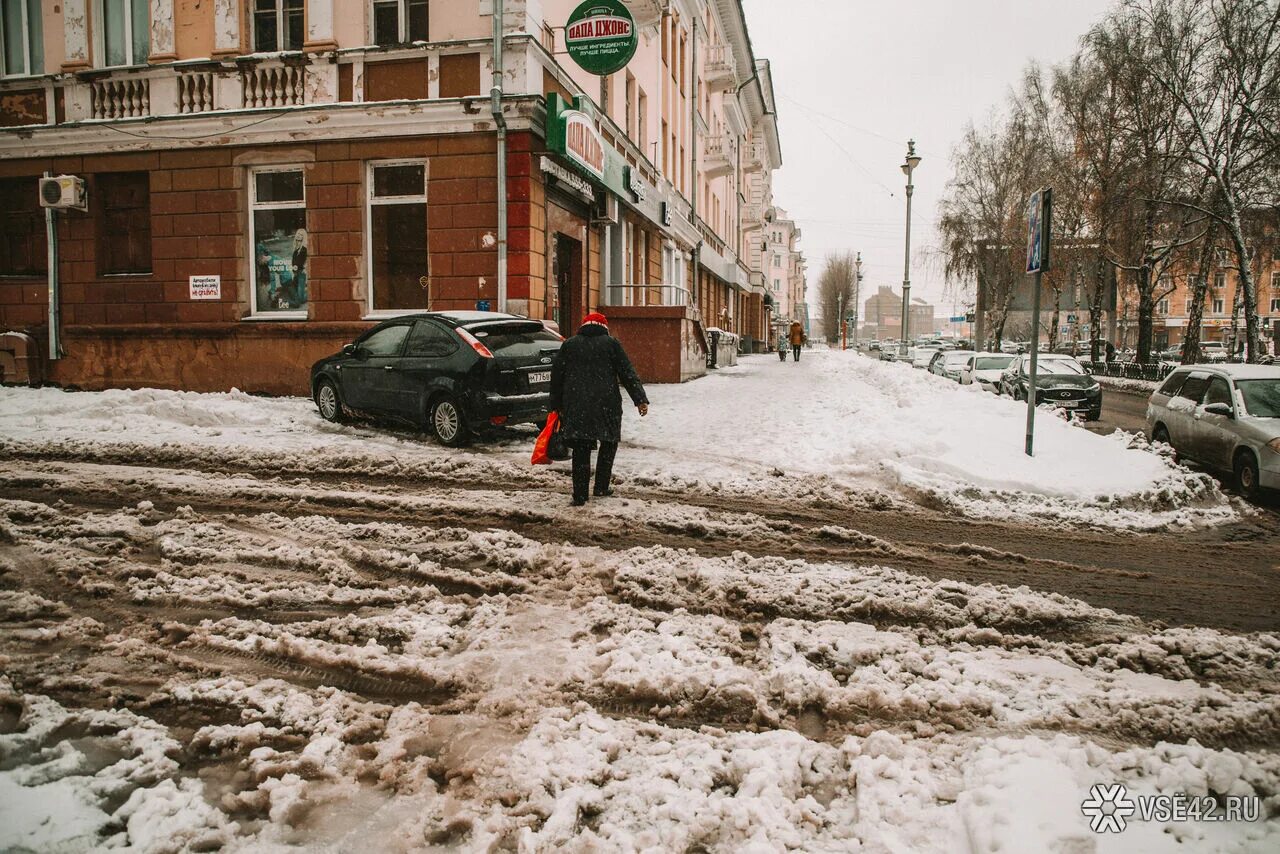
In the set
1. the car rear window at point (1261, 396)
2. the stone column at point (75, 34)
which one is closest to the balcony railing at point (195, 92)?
the stone column at point (75, 34)

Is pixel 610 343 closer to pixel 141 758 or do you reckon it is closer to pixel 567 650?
pixel 567 650

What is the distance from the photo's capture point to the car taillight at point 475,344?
9.28 meters

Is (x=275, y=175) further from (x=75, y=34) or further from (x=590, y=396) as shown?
(x=590, y=396)

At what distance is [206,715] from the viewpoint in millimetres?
3238

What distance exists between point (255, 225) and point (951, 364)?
23.9m

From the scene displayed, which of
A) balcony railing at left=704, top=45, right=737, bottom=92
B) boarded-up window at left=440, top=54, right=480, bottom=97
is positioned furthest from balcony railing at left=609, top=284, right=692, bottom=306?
balcony railing at left=704, top=45, right=737, bottom=92

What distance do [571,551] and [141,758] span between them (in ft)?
9.70

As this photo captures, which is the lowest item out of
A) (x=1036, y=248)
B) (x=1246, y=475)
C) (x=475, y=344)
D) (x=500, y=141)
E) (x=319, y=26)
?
(x=1246, y=475)

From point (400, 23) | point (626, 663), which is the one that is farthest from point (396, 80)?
point (626, 663)

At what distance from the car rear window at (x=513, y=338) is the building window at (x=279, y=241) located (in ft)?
22.7

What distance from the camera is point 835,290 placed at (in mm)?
118625

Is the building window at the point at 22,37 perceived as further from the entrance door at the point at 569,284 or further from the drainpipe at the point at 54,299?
the entrance door at the point at 569,284

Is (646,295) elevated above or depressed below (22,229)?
below

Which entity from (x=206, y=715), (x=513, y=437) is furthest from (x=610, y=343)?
(x=206, y=715)
